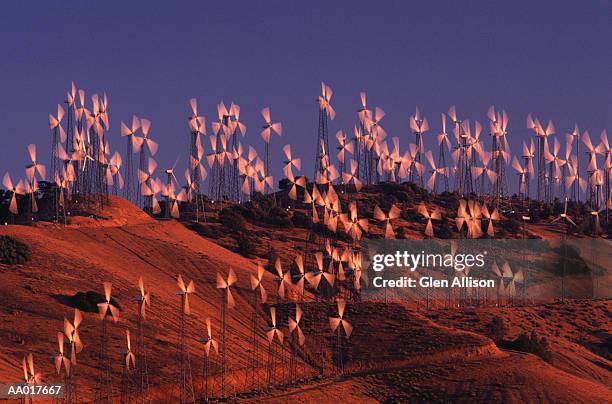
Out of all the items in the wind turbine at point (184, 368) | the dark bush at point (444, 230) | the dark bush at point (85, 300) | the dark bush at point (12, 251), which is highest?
the dark bush at point (444, 230)

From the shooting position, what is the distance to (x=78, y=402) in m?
76.5

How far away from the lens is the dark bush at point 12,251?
10125 centimetres

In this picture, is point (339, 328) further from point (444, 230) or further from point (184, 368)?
point (444, 230)

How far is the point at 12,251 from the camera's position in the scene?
102250 mm

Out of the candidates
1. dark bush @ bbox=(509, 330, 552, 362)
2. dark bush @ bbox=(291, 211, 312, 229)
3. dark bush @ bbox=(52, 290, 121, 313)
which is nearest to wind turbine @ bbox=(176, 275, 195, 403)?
dark bush @ bbox=(52, 290, 121, 313)

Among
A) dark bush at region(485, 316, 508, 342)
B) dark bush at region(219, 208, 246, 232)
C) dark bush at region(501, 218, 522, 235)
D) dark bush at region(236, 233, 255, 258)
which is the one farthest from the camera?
dark bush at region(501, 218, 522, 235)

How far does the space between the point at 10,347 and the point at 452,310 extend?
139 feet

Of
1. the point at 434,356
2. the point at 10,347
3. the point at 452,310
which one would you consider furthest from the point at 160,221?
the point at 10,347

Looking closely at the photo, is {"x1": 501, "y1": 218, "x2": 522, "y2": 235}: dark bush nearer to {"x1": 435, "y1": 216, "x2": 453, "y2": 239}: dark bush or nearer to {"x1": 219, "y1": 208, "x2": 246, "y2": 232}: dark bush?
{"x1": 435, "y1": 216, "x2": 453, "y2": 239}: dark bush

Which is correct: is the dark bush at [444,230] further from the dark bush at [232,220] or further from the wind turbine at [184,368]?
the wind turbine at [184,368]

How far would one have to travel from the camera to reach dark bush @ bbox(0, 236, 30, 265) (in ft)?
332

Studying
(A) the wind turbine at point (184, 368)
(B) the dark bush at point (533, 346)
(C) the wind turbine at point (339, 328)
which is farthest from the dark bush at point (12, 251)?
(B) the dark bush at point (533, 346)

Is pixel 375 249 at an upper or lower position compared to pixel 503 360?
upper

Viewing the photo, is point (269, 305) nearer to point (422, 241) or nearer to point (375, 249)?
point (375, 249)
